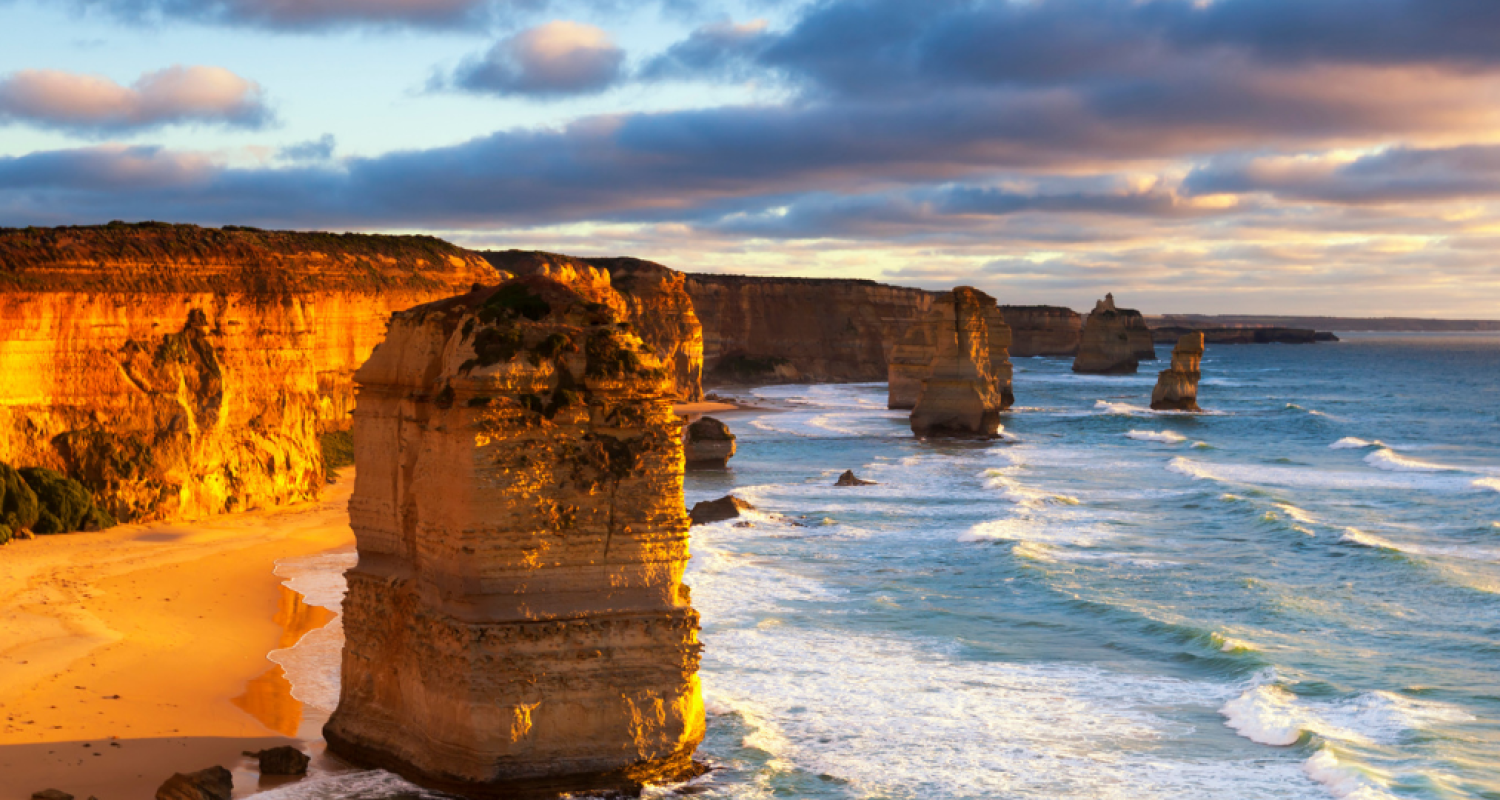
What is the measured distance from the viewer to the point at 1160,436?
213ft

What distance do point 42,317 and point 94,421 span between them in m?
2.54

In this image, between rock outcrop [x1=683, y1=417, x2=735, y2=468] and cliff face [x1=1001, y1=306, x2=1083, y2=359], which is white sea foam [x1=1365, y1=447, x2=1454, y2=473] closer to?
rock outcrop [x1=683, y1=417, x2=735, y2=468]

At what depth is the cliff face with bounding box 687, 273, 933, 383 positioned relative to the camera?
4658 inches

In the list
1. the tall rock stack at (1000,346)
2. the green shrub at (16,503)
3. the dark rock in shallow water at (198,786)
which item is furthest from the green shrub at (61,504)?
the tall rock stack at (1000,346)

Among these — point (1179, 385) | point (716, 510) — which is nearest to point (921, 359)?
point (1179, 385)

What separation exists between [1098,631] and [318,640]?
13.4 m

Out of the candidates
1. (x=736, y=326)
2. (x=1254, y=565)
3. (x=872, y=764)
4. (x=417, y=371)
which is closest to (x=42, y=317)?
(x=417, y=371)

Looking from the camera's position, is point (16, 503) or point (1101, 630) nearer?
point (1101, 630)

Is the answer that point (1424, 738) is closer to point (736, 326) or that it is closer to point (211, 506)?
point (211, 506)

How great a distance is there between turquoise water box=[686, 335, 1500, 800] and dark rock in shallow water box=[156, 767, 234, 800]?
5.24m

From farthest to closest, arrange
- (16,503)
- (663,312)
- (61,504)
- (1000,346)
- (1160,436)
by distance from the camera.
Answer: (663,312), (1000,346), (1160,436), (61,504), (16,503)

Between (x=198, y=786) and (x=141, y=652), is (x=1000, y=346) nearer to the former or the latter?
(x=141, y=652)

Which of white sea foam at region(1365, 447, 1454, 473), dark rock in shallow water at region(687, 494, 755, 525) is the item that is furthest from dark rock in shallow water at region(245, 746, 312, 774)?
white sea foam at region(1365, 447, 1454, 473)

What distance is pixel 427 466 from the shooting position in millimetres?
14688
